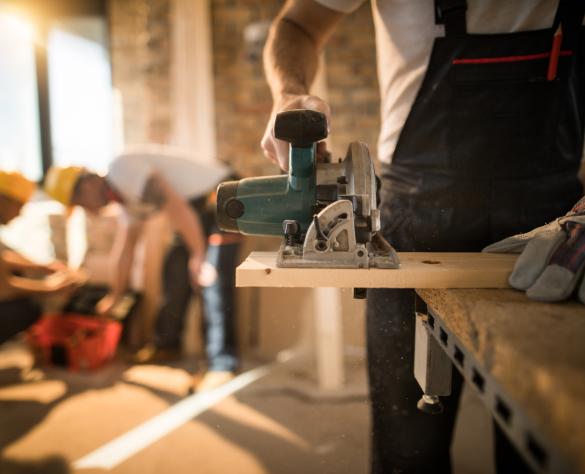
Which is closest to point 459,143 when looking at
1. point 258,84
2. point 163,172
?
point 163,172

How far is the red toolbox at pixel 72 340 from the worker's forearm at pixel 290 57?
6.86 ft

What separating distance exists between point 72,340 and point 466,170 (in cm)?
238

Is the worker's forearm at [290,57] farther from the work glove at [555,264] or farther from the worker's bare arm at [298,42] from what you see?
the work glove at [555,264]

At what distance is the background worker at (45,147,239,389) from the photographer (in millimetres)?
2488

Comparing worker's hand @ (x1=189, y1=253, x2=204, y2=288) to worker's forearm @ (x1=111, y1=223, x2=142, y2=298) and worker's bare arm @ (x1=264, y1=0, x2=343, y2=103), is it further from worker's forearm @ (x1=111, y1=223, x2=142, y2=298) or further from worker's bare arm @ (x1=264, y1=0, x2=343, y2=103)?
worker's bare arm @ (x1=264, y1=0, x2=343, y2=103)

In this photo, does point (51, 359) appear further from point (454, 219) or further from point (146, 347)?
point (454, 219)

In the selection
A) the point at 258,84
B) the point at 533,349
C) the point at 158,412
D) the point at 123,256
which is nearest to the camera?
the point at 533,349

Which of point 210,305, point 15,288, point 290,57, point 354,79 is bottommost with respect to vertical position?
point 210,305

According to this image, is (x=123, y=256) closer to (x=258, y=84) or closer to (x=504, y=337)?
(x=258, y=84)

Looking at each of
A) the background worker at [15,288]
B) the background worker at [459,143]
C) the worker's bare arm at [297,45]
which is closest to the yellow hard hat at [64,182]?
the background worker at [15,288]

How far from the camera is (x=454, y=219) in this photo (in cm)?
89

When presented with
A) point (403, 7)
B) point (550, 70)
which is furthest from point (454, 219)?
point (403, 7)

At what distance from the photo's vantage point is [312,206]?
2.52 feet

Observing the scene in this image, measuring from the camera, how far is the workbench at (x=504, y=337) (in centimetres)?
36
